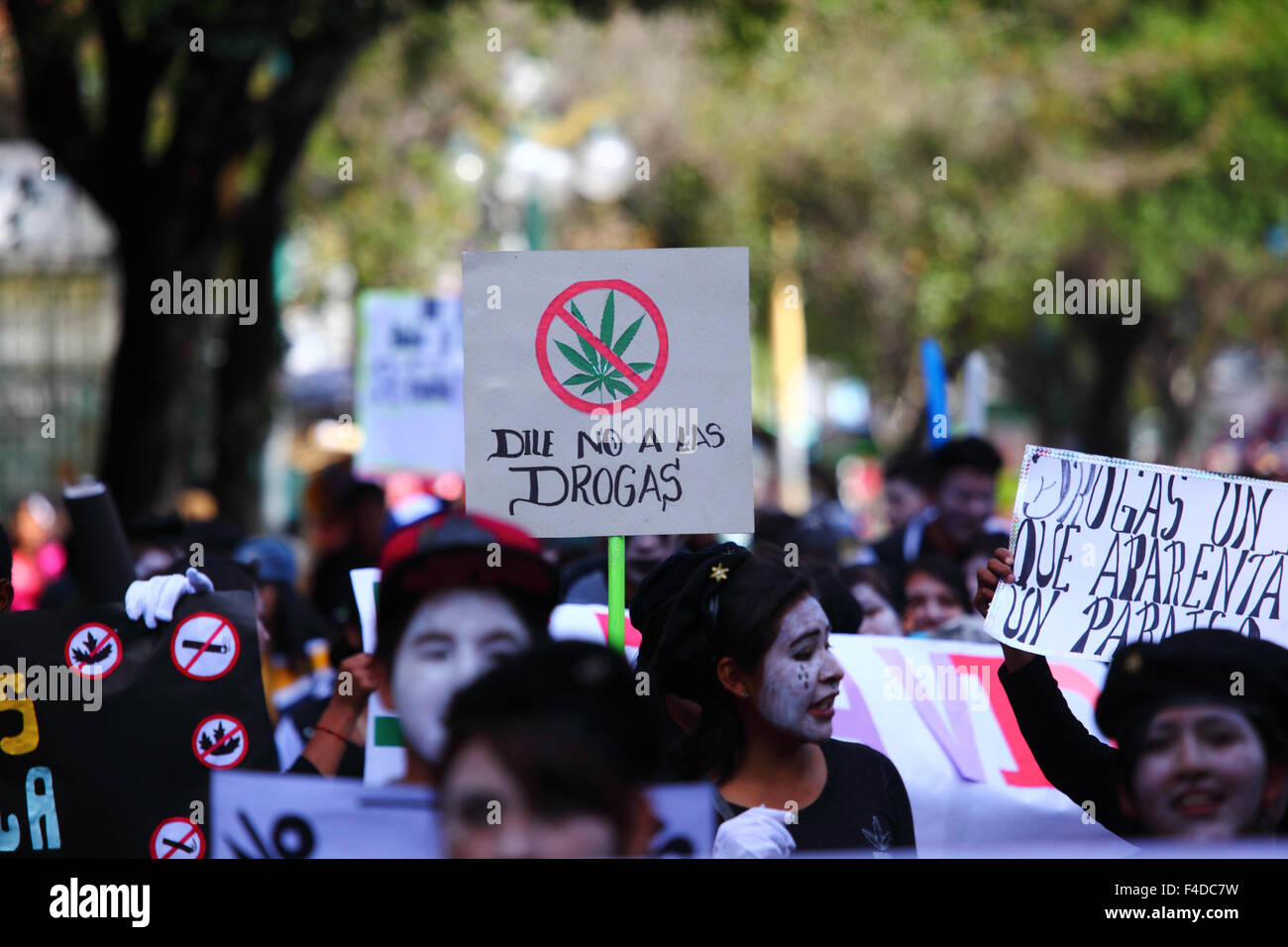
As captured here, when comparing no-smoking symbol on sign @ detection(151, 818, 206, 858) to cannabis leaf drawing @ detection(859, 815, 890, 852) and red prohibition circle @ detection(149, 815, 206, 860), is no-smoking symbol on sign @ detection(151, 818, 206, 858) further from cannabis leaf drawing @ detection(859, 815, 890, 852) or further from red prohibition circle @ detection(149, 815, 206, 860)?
cannabis leaf drawing @ detection(859, 815, 890, 852)

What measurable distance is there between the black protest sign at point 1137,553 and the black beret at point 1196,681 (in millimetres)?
651

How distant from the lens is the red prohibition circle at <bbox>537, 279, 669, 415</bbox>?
3744 mm

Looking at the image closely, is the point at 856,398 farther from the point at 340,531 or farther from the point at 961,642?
the point at 961,642

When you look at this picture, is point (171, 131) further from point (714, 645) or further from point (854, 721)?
point (714, 645)

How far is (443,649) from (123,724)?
1.26m

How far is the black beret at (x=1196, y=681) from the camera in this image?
285 centimetres

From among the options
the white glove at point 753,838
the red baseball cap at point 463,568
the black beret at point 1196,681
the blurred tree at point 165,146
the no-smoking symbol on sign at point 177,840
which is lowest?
the no-smoking symbol on sign at point 177,840

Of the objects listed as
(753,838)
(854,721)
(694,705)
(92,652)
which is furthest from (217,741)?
(854,721)

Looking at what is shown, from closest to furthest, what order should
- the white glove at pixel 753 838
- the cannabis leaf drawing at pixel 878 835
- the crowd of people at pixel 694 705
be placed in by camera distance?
the crowd of people at pixel 694 705, the white glove at pixel 753 838, the cannabis leaf drawing at pixel 878 835

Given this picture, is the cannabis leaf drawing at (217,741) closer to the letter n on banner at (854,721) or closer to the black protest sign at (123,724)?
the black protest sign at (123,724)

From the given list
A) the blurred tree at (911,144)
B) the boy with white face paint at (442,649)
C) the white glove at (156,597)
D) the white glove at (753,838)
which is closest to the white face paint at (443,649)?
the boy with white face paint at (442,649)

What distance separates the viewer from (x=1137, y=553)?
381cm
